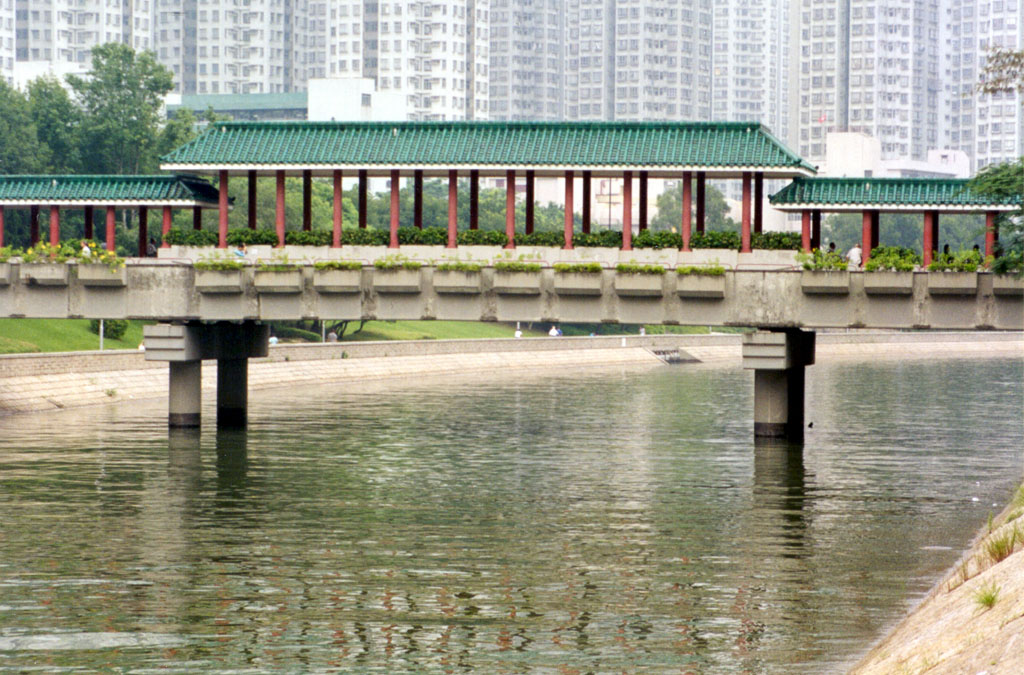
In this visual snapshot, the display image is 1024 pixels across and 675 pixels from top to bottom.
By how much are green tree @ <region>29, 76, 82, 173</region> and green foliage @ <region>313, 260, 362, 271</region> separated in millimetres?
71863

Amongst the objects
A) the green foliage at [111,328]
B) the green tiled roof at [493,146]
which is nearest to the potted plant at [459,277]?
the green tiled roof at [493,146]

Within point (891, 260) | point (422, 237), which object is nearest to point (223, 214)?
point (422, 237)

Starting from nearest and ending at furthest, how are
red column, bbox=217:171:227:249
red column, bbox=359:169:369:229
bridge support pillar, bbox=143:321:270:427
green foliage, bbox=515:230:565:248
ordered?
green foliage, bbox=515:230:565:248, red column, bbox=217:171:227:249, bridge support pillar, bbox=143:321:270:427, red column, bbox=359:169:369:229

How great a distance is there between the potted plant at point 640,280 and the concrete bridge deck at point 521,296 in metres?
0.05

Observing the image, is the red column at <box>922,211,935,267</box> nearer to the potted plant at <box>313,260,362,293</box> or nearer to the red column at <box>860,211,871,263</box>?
the red column at <box>860,211,871,263</box>

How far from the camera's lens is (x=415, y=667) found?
23453 mm

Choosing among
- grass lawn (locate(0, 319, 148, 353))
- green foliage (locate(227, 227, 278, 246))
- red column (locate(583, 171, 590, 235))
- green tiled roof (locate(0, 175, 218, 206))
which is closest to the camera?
red column (locate(583, 171, 590, 235))

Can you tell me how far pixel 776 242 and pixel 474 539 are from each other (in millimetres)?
22216

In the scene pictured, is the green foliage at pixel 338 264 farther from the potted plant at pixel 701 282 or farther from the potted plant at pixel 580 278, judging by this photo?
the potted plant at pixel 701 282

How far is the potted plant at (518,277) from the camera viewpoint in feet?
175

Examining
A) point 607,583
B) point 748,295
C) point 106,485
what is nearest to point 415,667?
point 607,583

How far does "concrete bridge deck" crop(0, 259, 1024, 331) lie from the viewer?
5147cm

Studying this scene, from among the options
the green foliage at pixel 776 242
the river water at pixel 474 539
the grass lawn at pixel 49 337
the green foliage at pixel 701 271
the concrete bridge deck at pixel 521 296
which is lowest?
the river water at pixel 474 539

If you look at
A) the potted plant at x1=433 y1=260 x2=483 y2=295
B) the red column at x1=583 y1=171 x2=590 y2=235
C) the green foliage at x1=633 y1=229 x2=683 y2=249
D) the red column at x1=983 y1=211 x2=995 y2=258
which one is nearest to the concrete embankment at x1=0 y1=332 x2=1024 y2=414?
the potted plant at x1=433 y1=260 x2=483 y2=295
